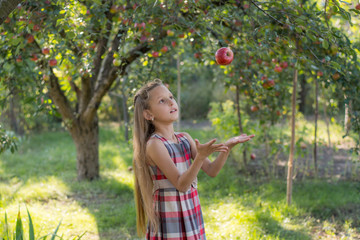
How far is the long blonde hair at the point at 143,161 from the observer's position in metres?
1.84

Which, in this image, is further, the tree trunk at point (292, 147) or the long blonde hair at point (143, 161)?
the tree trunk at point (292, 147)

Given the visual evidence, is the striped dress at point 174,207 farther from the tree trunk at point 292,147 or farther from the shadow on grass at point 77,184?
the tree trunk at point 292,147

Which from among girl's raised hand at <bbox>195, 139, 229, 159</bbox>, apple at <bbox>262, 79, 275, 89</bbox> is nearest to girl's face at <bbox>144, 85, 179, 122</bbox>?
girl's raised hand at <bbox>195, 139, 229, 159</bbox>

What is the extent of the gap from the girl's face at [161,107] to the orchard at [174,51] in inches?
21.8

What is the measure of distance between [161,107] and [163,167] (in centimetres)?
31

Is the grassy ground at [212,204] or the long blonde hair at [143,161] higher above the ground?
the long blonde hair at [143,161]

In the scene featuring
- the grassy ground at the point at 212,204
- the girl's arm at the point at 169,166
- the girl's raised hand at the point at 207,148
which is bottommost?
the grassy ground at the point at 212,204

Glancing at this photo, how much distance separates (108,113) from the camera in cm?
1284

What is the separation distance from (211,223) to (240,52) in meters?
1.63

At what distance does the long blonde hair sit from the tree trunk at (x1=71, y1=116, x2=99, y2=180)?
3.25m

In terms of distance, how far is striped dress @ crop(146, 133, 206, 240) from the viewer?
1773 millimetres

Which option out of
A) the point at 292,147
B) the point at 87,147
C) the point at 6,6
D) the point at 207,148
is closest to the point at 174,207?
the point at 207,148

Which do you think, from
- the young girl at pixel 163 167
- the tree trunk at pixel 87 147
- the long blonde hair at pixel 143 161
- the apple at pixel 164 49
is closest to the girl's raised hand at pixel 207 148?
the young girl at pixel 163 167

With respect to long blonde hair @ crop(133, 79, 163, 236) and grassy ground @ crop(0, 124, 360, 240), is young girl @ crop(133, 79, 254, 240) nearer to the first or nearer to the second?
long blonde hair @ crop(133, 79, 163, 236)
